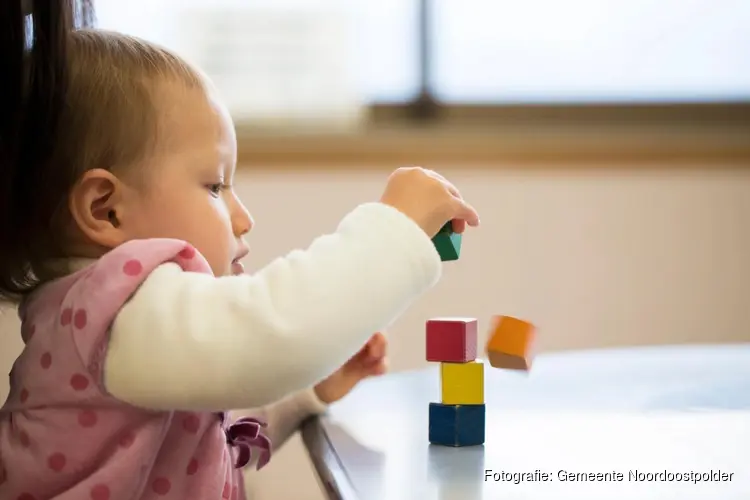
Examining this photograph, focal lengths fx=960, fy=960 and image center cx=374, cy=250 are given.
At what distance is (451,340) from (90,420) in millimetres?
267

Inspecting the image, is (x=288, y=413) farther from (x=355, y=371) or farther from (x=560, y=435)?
(x=560, y=435)

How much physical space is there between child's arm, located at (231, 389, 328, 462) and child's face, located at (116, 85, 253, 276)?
0.62 feet

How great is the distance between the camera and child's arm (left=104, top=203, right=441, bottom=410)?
57 cm

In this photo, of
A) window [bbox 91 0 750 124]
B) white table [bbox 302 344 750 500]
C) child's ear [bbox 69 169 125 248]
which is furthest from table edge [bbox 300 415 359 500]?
window [bbox 91 0 750 124]

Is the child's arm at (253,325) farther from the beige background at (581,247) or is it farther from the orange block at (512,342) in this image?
the beige background at (581,247)

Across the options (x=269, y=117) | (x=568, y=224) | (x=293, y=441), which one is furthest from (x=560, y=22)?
(x=293, y=441)

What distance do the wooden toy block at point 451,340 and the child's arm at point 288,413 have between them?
0.61 ft

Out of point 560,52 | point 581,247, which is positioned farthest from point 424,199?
point 560,52

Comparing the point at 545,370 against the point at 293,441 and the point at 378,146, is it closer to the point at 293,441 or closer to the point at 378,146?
the point at 293,441

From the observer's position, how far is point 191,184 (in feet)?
2.33

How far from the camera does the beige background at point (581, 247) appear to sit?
66.4 inches

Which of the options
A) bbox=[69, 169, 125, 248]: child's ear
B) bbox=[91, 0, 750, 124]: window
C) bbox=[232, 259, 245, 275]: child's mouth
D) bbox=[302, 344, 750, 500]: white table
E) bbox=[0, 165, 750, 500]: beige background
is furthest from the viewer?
bbox=[91, 0, 750, 124]: window

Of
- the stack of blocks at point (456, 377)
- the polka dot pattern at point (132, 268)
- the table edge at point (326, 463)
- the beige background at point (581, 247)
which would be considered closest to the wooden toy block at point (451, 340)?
the stack of blocks at point (456, 377)

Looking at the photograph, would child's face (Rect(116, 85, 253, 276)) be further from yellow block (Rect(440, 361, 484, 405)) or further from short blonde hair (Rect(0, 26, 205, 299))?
yellow block (Rect(440, 361, 484, 405))
